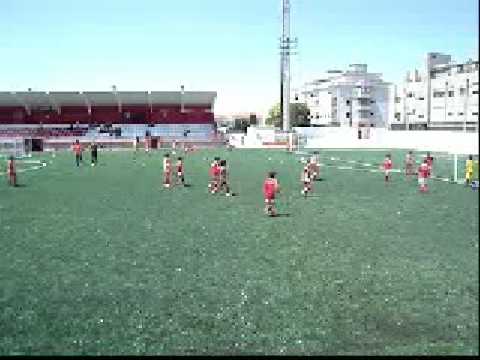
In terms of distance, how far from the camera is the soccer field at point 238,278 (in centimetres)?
529

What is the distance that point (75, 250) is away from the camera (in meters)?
11.4

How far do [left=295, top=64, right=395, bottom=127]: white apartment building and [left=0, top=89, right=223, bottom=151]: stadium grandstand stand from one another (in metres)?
62.9

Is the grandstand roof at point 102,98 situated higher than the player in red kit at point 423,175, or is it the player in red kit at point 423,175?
Result: the grandstand roof at point 102,98

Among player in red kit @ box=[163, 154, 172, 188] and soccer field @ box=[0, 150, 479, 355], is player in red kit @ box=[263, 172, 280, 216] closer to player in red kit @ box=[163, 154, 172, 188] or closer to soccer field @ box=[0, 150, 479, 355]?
soccer field @ box=[0, 150, 479, 355]

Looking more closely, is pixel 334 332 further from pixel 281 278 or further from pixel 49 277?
pixel 49 277

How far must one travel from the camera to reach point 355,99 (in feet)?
429

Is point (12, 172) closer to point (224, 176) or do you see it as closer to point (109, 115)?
point (224, 176)

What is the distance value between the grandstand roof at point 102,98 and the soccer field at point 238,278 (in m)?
54.5

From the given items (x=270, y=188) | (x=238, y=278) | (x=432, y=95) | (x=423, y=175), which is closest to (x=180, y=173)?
(x=270, y=188)

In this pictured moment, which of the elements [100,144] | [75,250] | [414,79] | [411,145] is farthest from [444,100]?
[75,250]

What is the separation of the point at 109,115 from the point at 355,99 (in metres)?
74.1

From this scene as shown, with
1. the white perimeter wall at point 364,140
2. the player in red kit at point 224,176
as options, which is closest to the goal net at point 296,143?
the white perimeter wall at point 364,140

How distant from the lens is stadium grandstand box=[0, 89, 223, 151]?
225 ft

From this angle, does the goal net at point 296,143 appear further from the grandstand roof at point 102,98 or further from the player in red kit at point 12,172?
the player in red kit at point 12,172
